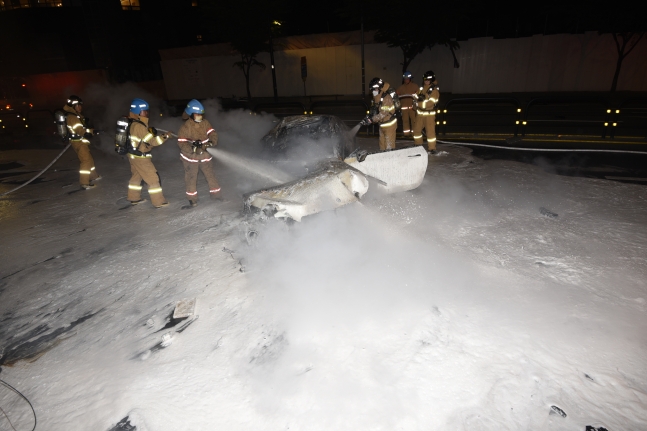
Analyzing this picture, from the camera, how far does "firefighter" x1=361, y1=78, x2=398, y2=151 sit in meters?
7.07

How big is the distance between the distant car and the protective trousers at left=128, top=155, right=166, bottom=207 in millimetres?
2196

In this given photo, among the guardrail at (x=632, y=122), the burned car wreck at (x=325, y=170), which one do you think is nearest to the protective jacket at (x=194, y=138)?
the burned car wreck at (x=325, y=170)

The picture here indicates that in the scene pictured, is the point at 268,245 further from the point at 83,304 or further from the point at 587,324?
the point at 587,324

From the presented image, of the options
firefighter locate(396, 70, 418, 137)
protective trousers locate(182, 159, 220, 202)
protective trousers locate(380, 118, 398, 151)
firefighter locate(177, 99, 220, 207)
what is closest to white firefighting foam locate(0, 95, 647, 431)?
protective trousers locate(182, 159, 220, 202)

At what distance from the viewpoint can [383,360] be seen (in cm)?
259

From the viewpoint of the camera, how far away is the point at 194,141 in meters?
5.63

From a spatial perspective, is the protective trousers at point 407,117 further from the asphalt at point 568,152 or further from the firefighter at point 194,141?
the firefighter at point 194,141

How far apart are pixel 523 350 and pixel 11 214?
7751mm

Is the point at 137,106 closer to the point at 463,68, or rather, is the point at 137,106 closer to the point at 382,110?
the point at 382,110

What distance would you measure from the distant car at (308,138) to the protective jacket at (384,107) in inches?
28.6

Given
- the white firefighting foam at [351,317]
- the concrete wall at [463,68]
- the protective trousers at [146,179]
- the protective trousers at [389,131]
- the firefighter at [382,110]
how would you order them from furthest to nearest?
the concrete wall at [463,68], the protective trousers at [389,131], the firefighter at [382,110], the protective trousers at [146,179], the white firefighting foam at [351,317]

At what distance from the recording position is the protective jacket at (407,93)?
843 centimetres

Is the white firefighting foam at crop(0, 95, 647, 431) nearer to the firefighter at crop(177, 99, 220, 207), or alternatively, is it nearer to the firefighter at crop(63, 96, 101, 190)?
the firefighter at crop(177, 99, 220, 207)

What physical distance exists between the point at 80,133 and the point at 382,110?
601cm
